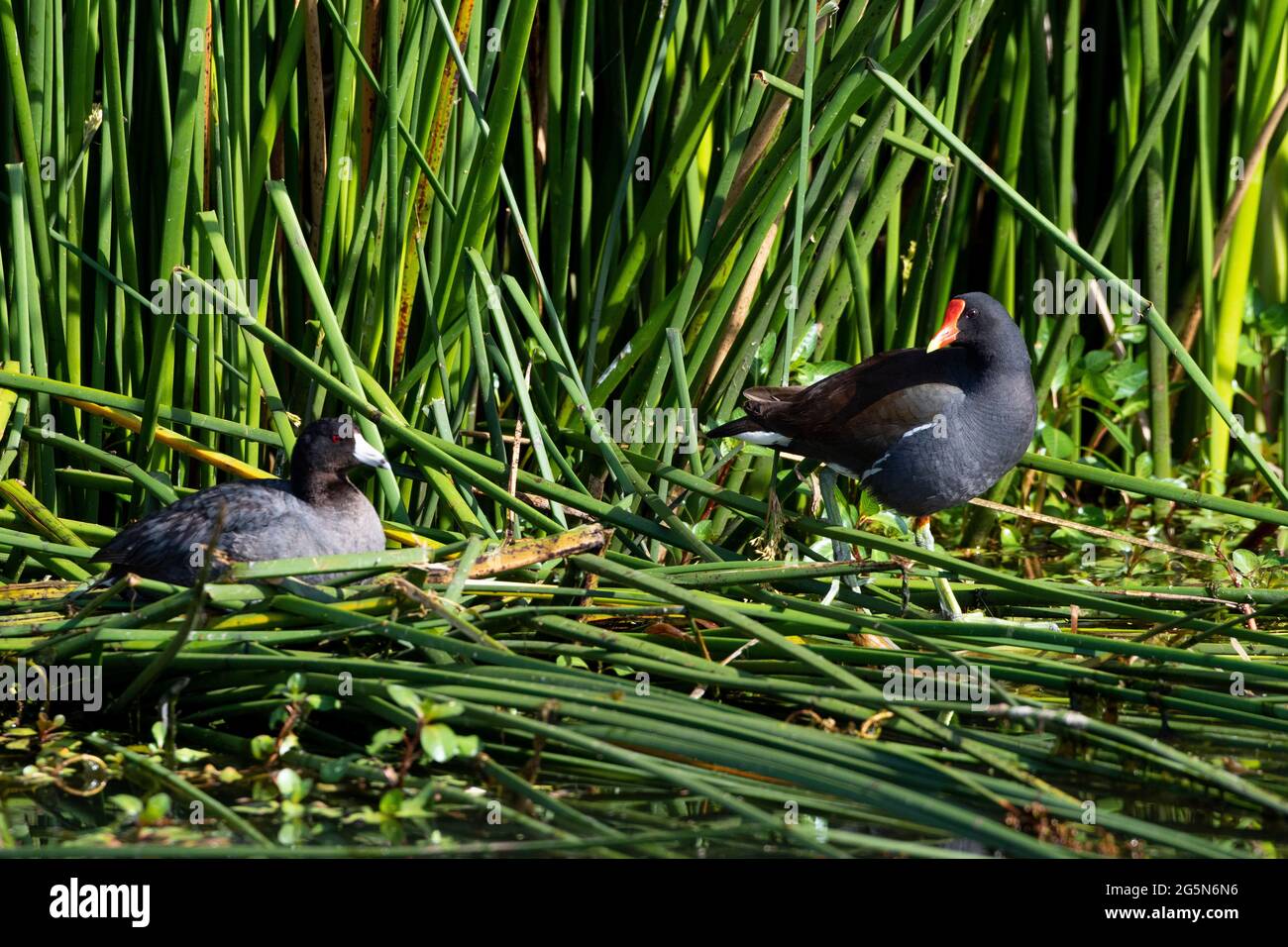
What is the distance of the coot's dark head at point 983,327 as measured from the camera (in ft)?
11.7

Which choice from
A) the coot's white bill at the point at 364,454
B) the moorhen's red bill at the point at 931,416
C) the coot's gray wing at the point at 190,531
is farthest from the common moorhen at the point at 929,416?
the coot's gray wing at the point at 190,531

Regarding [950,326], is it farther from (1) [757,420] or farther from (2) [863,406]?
(1) [757,420]

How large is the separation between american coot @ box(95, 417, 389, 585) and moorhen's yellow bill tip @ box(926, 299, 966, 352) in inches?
55.0

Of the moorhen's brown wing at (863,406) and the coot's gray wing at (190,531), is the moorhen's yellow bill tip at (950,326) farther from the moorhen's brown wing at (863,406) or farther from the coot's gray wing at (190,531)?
the coot's gray wing at (190,531)

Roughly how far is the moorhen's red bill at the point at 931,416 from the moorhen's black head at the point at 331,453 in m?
0.88

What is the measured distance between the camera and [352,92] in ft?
11.5

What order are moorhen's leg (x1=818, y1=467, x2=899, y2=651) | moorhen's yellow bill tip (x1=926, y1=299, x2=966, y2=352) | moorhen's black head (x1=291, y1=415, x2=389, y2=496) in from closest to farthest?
moorhen's leg (x1=818, y1=467, x2=899, y2=651) < moorhen's black head (x1=291, y1=415, x2=389, y2=496) < moorhen's yellow bill tip (x1=926, y1=299, x2=966, y2=352)

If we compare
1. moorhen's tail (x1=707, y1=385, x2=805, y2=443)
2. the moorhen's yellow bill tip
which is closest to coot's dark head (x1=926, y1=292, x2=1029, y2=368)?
the moorhen's yellow bill tip

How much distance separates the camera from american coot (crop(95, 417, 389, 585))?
3.17m

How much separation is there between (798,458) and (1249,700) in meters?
1.53

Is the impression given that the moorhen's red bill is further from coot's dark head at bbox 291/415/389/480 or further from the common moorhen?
coot's dark head at bbox 291/415/389/480

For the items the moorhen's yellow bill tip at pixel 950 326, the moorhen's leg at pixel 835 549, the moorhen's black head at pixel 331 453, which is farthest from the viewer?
the moorhen's yellow bill tip at pixel 950 326

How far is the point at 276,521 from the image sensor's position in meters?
3.23

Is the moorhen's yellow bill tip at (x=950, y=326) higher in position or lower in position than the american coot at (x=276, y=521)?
higher
